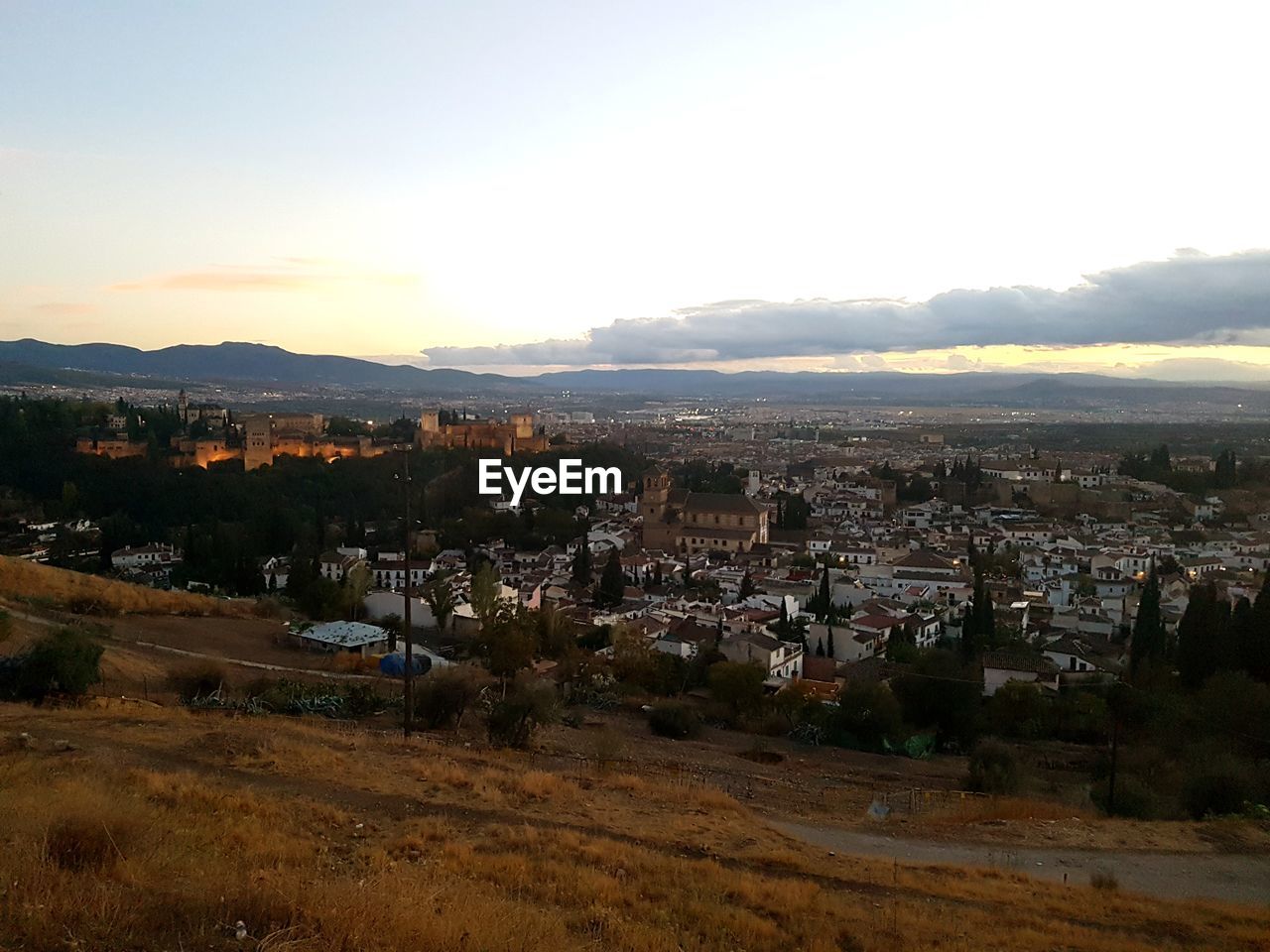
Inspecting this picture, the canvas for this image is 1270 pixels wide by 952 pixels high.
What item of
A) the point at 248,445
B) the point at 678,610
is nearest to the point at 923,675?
the point at 678,610

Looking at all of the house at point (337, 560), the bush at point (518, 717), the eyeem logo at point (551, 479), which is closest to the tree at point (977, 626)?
the bush at point (518, 717)

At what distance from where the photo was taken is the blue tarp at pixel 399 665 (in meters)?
16.7

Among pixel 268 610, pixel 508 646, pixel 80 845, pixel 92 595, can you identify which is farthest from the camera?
pixel 268 610

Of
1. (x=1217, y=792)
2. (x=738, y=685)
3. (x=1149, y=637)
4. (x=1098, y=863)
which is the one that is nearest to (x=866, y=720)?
(x=738, y=685)

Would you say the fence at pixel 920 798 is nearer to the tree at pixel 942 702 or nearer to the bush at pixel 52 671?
the tree at pixel 942 702

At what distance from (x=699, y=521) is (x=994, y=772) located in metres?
32.3

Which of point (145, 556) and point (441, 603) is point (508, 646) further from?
point (145, 556)

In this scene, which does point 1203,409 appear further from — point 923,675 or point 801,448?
point 923,675

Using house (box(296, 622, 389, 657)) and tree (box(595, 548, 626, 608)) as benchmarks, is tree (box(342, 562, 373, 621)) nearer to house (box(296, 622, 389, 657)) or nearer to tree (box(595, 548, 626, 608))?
house (box(296, 622, 389, 657))

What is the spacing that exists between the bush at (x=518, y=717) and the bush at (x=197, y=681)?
4.55 metres

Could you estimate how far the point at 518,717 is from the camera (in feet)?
36.5

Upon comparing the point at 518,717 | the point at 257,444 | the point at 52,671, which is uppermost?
the point at 257,444

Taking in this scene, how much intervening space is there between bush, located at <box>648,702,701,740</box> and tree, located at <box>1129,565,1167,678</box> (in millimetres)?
11415

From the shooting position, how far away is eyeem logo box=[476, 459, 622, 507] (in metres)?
52.8
